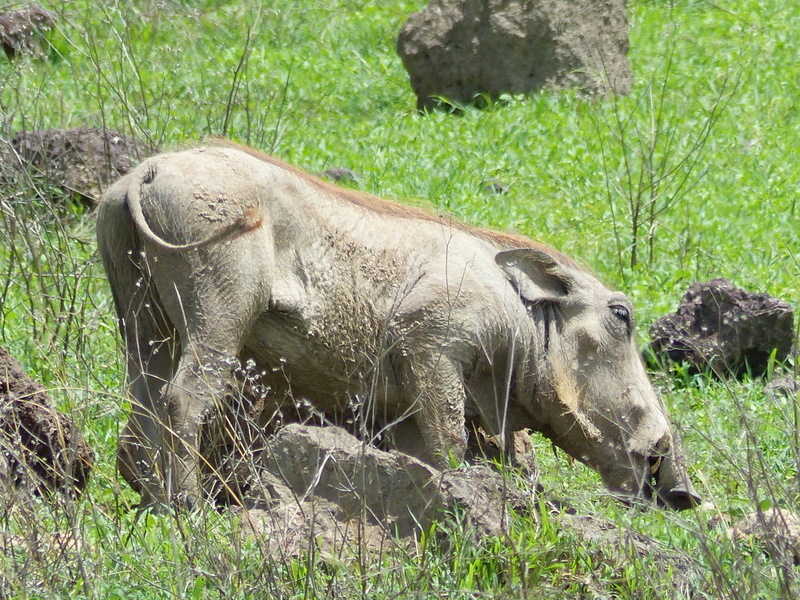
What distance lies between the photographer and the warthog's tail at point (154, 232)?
4.29m

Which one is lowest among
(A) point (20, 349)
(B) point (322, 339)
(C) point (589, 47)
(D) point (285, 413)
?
(A) point (20, 349)

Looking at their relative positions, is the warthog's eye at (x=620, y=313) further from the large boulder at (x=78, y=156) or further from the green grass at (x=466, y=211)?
the large boulder at (x=78, y=156)

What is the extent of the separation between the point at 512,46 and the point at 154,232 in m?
6.62

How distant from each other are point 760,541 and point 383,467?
1134mm

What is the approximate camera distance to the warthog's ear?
485cm

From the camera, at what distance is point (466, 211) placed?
807cm

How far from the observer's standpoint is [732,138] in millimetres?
9383

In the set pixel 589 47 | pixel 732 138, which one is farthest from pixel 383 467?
pixel 589 47

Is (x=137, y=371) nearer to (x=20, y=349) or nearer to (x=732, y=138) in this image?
(x=20, y=349)

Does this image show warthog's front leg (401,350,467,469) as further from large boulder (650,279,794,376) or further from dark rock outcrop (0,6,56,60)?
dark rock outcrop (0,6,56,60)

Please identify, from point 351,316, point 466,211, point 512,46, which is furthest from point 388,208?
point 512,46

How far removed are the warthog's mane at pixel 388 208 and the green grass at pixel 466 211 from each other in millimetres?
457

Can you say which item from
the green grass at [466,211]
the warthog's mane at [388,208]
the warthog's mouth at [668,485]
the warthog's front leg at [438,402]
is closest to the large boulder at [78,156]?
the green grass at [466,211]

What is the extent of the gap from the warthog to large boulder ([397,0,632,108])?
5.67m
